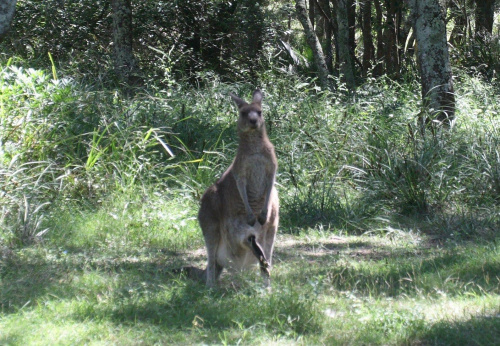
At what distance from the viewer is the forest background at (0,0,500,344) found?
433 centimetres

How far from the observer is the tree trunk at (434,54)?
Answer: 8984mm

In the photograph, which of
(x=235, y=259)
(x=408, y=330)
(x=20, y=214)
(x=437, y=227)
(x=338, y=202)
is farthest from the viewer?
(x=338, y=202)

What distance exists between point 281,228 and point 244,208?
5.92 feet

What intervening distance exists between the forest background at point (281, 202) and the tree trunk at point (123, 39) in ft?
0.10

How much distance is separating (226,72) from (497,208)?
9025mm

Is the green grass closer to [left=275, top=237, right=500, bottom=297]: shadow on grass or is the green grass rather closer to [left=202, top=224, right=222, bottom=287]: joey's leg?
[left=275, top=237, right=500, bottom=297]: shadow on grass

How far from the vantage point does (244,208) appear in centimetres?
552

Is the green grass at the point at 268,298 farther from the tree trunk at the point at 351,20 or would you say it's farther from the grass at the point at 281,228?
the tree trunk at the point at 351,20

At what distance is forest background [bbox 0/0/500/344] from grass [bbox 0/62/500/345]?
0.9 inches

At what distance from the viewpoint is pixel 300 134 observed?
8914 millimetres

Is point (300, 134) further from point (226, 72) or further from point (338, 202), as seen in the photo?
point (226, 72)

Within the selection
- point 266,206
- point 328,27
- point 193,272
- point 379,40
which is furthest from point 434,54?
point 328,27

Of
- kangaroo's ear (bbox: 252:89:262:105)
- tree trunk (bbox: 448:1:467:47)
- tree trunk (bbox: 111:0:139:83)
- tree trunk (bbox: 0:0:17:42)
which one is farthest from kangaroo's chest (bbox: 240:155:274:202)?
tree trunk (bbox: 448:1:467:47)

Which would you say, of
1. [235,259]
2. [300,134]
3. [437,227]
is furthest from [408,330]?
[300,134]
